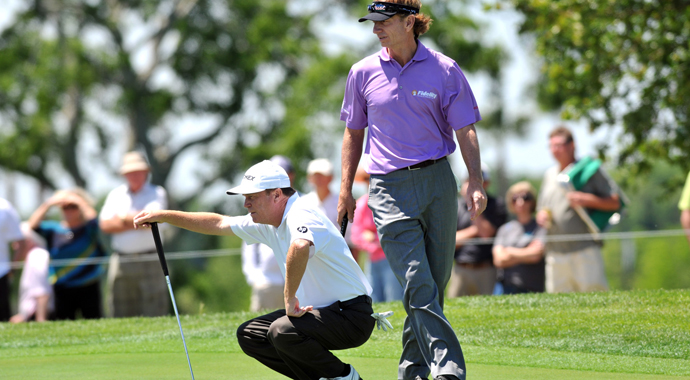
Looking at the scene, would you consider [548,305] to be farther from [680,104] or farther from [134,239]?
[680,104]

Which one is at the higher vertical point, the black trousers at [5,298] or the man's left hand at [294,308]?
the man's left hand at [294,308]

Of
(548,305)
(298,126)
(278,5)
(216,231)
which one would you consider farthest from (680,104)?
(278,5)

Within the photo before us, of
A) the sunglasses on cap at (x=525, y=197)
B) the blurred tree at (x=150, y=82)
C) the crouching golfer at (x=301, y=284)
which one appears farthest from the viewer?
the blurred tree at (x=150, y=82)

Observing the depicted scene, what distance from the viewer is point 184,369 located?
5941 millimetres

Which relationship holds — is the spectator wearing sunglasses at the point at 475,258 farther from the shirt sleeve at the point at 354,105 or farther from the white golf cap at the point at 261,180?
the white golf cap at the point at 261,180

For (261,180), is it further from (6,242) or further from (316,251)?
(6,242)

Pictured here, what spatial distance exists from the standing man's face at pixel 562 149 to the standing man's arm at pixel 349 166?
14.5 ft

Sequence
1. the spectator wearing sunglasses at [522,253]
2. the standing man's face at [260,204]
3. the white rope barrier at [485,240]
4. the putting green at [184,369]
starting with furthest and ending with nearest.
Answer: the spectator wearing sunglasses at [522,253], the white rope barrier at [485,240], the putting green at [184,369], the standing man's face at [260,204]

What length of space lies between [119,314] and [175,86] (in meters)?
21.5

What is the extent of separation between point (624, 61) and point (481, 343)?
30.1 feet

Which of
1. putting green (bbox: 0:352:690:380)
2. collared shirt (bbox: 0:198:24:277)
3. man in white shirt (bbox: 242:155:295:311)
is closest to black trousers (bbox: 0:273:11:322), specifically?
collared shirt (bbox: 0:198:24:277)

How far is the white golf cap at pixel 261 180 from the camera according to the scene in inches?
191


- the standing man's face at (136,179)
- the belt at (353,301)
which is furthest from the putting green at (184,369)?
the standing man's face at (136,179)

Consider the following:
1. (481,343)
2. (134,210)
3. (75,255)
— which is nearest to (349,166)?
(481,343)
